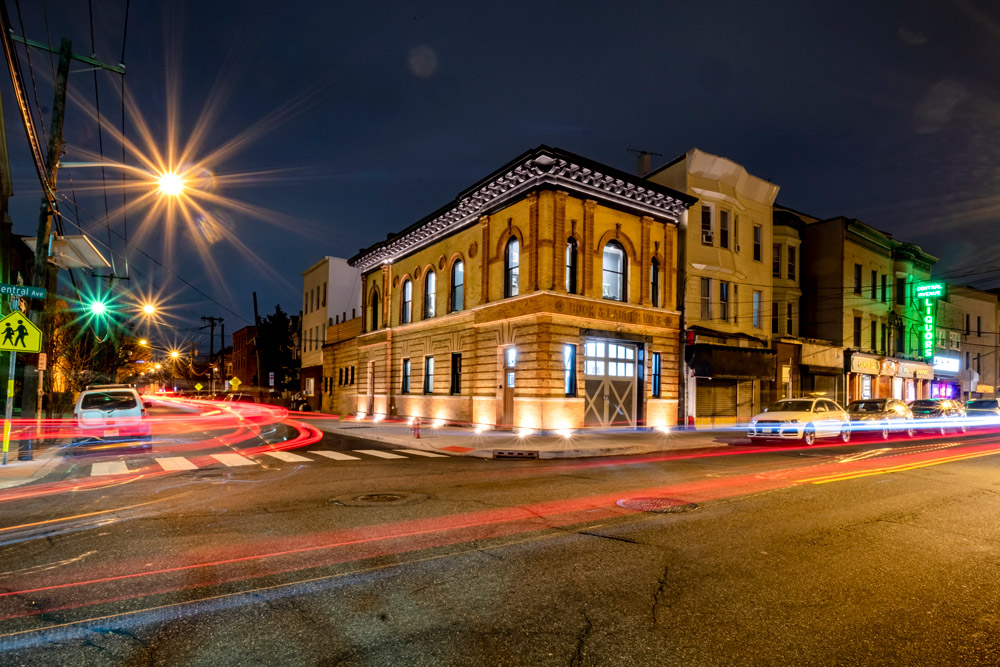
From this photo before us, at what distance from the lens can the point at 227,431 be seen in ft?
82.6

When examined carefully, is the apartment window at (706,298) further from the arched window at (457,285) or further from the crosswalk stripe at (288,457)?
the crosswalk stripe at (288,457)

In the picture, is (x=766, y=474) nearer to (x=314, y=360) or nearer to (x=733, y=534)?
(x=733, y=534)

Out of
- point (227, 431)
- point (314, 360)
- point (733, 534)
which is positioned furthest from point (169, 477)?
point (314, 360)

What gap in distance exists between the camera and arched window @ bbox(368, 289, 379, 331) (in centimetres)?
3838

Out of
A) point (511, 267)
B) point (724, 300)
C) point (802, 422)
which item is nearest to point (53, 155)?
point (511, 267)

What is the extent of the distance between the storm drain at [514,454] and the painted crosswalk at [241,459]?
1572mm

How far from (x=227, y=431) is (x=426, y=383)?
10.2 metres

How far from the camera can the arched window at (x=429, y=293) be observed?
31891 millimetres

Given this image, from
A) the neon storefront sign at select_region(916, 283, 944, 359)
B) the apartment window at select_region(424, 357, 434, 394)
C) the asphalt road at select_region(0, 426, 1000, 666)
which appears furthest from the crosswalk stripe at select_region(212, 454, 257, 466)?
the neon storefront sign at select_region(916, 283, 944, 359)

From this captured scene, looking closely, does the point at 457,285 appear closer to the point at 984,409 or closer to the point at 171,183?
the point at 171,183

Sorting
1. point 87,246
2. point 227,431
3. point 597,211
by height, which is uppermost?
point 597,211

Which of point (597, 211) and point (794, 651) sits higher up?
point (597, 211)

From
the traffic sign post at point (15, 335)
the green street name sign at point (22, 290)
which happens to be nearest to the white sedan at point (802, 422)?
the traffic sign post at point (15, 335)

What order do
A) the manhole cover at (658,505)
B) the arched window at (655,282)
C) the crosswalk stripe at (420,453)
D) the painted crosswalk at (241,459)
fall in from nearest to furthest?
1. the manhole cover at (658,505)
2. the painted crosswalk at (241,459)
3. the crosswalk stripe at (420,453)
4. the arched window at (655,282)
